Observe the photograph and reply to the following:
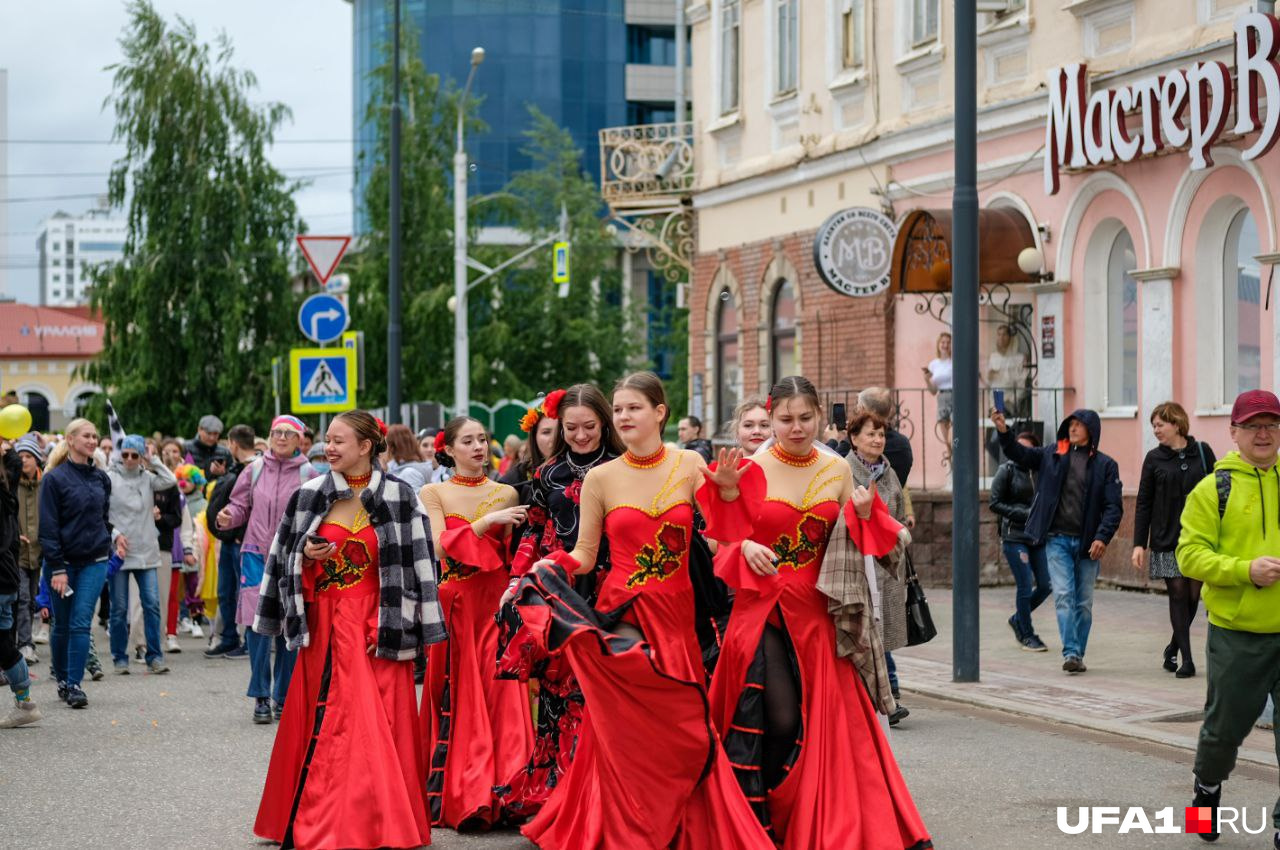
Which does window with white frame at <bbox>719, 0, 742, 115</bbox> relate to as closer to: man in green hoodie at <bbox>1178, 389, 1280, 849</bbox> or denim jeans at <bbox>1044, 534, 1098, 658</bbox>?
denim jeans at <bbox>1044, 534, 1098, 658</bbox>

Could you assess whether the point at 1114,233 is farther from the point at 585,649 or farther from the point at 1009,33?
the point at 585,649

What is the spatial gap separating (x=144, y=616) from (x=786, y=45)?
14315mm

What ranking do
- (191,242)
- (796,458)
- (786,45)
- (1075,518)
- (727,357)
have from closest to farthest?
(796,458)
(1075,518)
(786,45)
(727,357)
(191,242)

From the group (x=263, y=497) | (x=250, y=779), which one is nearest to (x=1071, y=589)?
(x=263, y=497)

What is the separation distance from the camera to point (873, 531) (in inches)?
290

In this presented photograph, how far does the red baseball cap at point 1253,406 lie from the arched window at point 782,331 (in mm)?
17902

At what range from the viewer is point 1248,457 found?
7.48 metres

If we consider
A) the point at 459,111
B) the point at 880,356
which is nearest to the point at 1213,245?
the point at 880,356

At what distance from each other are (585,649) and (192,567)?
1105 cm

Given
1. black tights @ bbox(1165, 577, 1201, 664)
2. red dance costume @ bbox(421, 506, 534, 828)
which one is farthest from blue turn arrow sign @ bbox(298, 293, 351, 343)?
red dance costume @ bbox(421, 506, 534, 828)

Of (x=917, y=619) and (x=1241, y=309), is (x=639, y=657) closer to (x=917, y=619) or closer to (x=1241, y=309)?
(x=917, y=619)

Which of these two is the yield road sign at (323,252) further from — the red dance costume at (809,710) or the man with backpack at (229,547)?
the red dance costume at (809,710)

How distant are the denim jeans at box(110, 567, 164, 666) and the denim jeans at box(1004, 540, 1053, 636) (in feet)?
21.8

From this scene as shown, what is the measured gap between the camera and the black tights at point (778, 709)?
23.7ft
